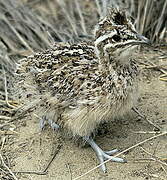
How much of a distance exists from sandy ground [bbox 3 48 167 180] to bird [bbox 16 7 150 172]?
0.11 metres

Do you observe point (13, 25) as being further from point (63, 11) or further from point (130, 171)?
point (130, 171)

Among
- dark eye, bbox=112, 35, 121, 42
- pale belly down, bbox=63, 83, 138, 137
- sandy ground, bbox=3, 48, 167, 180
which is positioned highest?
dark eye, bbox=112, 35, 121, 42

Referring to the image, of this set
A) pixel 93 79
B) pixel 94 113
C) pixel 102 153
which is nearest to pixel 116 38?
pixel 93 79

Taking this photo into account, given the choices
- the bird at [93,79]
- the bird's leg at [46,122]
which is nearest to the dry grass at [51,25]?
the bird's leg at [46,122]

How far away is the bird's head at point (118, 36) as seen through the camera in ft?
10.6

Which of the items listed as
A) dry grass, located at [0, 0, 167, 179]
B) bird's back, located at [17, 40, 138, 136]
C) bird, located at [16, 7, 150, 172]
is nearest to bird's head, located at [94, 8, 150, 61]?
bird, located at [16, 7, 150, 172]

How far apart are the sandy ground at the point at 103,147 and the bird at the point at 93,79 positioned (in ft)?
0.35

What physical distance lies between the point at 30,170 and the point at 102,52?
1.09 m

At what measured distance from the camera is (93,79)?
343cm

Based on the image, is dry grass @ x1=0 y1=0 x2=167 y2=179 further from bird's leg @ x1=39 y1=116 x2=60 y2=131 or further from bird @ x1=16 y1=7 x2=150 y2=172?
bird @ x1=16 y1=7 x2=150 y2=172

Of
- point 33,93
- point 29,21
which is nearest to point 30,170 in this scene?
point 33,93

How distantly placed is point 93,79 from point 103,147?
64cm

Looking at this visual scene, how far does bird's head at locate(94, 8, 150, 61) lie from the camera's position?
324 cm

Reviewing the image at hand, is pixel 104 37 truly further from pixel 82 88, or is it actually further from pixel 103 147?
pixel 103 147
